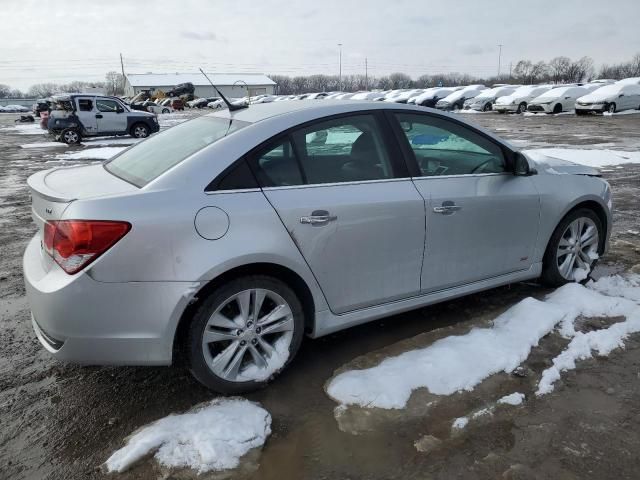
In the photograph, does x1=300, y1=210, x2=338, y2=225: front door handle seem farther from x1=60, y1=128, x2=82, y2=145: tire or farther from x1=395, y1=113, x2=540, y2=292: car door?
x1=60, y1=128, x2=82, y2=145: tire

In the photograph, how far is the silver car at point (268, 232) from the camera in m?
2.56

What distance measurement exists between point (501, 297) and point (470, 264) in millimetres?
822

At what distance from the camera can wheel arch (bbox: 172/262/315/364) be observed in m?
2.70

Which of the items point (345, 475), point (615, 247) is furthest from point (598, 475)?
point (615, 247)

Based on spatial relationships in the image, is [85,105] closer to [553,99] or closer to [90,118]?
[90,118]

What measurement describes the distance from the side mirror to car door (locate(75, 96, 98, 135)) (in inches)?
772

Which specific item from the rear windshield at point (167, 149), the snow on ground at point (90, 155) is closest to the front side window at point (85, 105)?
the snow on ground at point (90, 155)

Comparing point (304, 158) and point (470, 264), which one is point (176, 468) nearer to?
point (304, 158)

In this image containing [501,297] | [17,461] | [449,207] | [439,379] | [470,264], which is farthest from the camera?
[501,297]

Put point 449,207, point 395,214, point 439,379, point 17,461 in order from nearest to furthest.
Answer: point 17,461 → point 439,379 → point 395,214 → point 449,207

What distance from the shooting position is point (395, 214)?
10.4 ft

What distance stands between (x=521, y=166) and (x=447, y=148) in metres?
0.57

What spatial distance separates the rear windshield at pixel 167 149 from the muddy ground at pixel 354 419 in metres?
1.27

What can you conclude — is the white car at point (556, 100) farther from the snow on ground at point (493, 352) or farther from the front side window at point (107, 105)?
the snow on ground at point (493, 352)
